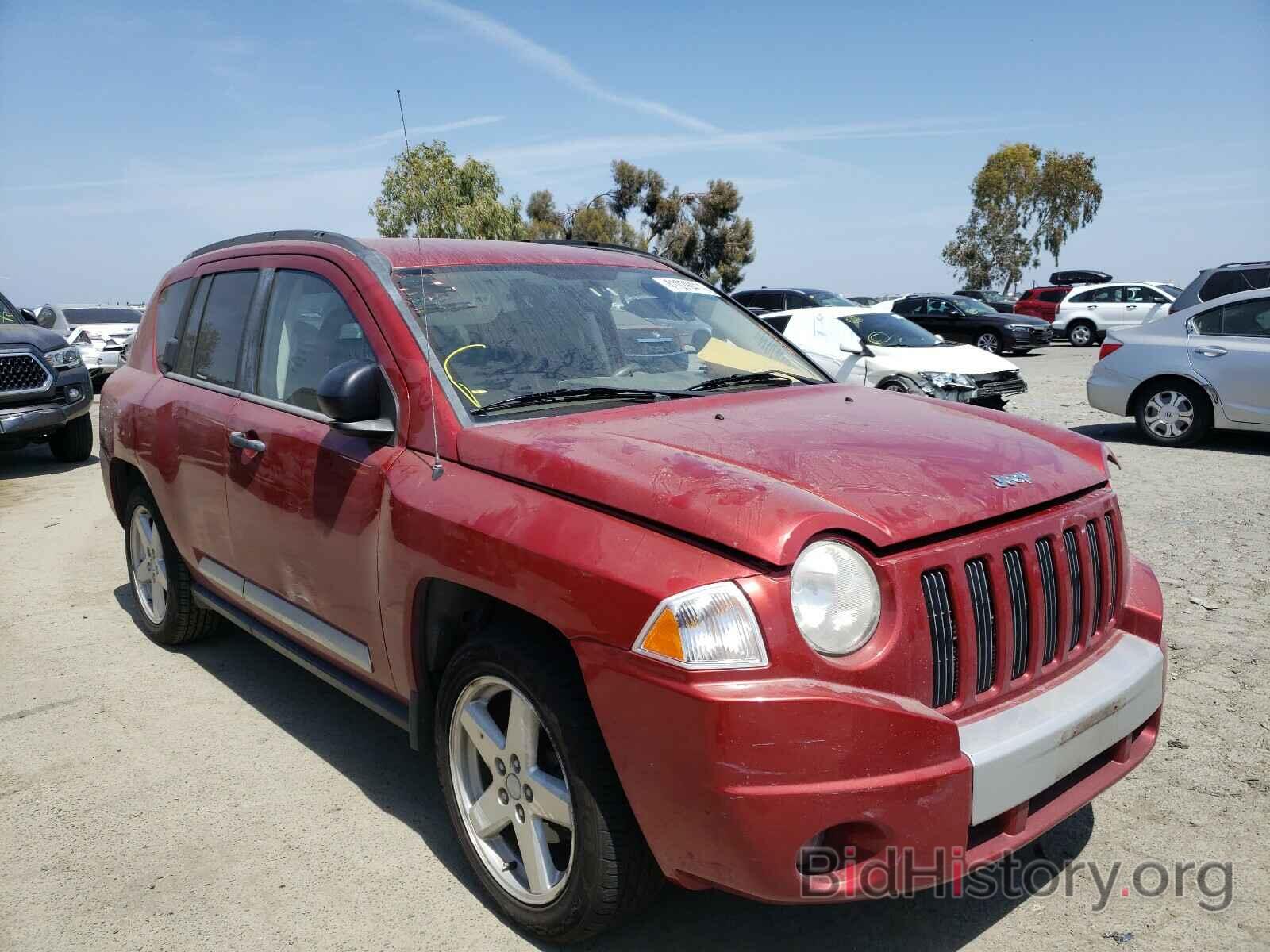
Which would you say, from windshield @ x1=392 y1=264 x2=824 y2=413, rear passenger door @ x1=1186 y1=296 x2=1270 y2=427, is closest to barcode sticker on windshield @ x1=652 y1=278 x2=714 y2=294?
windshield @ x1=392 y1=264 x2=824 y2=413

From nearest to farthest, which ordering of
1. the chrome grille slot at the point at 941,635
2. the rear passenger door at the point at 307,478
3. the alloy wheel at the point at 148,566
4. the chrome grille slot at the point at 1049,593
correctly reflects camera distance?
the chrome grille slot at the point at 941,635 < the chrome grille slot at the point at 1049,593 < the rear passenger door at the point at 307,478 < the alloy wheel at the point at 148,566

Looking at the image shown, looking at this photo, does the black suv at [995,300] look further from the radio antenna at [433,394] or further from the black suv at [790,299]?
the radio antenna at [433,394]

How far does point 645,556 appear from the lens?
2.27m

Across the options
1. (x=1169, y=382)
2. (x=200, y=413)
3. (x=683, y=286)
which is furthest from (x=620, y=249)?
(x=1169, y=382)

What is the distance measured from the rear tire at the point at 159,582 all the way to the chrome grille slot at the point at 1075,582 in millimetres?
3822

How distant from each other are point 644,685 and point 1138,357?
10.0 metres

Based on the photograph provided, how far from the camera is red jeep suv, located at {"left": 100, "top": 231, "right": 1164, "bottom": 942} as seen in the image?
84.9 inches

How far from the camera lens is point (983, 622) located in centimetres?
243

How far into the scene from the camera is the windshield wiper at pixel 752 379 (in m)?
3.57

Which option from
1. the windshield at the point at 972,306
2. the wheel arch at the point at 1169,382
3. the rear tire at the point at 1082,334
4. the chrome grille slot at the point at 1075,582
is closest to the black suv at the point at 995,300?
the rear tire at the point at 1082,334

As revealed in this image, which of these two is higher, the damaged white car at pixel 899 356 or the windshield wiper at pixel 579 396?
the windshield wiper at pixel 579 396

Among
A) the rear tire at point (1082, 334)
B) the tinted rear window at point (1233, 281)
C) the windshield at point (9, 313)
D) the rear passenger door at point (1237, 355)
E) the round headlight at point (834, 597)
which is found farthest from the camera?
the rear tire at point (1082, 334)

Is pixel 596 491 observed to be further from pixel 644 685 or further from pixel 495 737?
pixel 495 737

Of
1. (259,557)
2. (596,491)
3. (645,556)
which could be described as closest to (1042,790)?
(645,556)
